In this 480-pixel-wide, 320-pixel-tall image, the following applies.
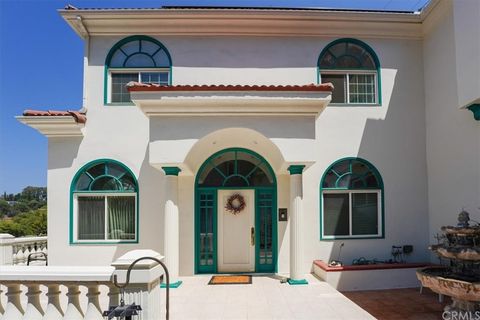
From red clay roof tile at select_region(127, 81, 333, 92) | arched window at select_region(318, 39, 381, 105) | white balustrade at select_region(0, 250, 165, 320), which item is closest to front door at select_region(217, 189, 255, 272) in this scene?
red clay roof tile at select_region(127, 81, 333, 92)

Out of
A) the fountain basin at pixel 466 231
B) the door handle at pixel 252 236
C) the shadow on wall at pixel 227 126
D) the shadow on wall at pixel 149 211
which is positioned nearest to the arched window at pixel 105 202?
the shadow on wall at pixel 149 211

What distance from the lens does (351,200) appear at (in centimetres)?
1030

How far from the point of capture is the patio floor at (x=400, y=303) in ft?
23.0

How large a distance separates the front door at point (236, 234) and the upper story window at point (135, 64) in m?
4.19

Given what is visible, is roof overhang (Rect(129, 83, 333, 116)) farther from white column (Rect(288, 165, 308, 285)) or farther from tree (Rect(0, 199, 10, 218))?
tree (Rect(0, 199, 10, 218))

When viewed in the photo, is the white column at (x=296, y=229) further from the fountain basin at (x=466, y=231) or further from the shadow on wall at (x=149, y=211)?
the shadow on wall at (x=149, y=211)

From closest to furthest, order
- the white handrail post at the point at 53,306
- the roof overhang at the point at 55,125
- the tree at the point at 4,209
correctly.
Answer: the white handrail post at the point at 53,306 < the roof overhang at the point at 55,125 < the tree at the point at 4,209

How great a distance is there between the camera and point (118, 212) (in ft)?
33.2

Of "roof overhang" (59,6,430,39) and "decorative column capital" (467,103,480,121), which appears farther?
"roof overhang" (59,6,430,39)

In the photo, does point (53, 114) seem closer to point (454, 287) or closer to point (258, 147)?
point (258, 147)

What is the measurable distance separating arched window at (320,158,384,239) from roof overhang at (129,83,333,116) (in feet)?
9.14

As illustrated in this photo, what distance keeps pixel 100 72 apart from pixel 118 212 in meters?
4.36

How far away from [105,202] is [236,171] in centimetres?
408

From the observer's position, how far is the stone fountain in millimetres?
5801
